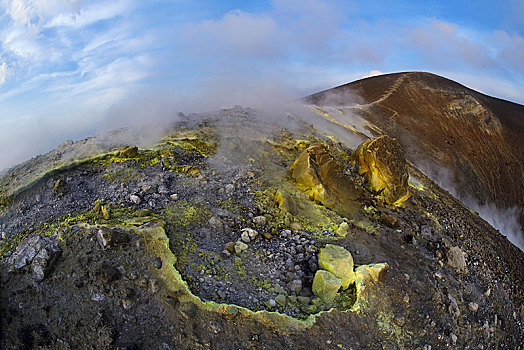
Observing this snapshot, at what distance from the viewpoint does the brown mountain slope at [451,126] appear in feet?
68.5

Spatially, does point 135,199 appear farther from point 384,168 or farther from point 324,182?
point 384,168

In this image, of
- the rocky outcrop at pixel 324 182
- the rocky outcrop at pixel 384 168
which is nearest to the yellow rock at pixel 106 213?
the rocky outcrop at pixel 324 182

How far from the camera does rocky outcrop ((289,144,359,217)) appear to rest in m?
6.94

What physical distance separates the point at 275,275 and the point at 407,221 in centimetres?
422

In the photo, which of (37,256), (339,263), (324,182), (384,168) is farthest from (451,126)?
(37,256)

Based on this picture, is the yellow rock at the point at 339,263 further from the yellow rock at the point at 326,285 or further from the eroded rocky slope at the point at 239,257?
the yellow rock at the point at 326,285

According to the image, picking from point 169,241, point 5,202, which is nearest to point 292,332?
point 169,241

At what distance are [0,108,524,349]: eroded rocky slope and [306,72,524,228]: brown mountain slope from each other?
43.2 feet

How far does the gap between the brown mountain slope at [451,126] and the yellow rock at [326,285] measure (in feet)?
54.1

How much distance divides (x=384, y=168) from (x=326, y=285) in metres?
4.63

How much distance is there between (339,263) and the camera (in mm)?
4918

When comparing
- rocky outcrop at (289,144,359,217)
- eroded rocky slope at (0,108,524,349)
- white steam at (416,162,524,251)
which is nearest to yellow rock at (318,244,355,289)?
eroded rocky slope at (0,108,524,349)

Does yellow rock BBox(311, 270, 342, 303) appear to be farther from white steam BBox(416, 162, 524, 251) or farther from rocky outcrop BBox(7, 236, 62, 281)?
white steam BBox(416, 162, 524, 251)

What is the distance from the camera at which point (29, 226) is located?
203 inches
